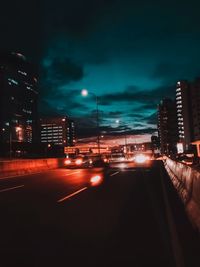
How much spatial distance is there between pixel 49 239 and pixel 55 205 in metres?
4.16

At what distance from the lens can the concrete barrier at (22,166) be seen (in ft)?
90.1

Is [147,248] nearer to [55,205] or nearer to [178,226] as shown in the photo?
[178,226]

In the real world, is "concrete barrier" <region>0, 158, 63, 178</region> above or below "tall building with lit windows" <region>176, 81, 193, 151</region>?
below

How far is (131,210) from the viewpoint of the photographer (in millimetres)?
9922

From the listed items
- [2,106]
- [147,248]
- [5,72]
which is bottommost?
[147,248]

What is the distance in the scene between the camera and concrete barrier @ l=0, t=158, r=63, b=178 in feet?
90.1

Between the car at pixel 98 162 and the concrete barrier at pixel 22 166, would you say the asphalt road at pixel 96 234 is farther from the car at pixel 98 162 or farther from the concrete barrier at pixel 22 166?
the car at pixel 98 162

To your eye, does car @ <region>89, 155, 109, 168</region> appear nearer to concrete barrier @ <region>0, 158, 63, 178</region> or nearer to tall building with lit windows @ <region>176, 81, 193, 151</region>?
concrete barrier @ <region>0, 158, 63, 178</region>

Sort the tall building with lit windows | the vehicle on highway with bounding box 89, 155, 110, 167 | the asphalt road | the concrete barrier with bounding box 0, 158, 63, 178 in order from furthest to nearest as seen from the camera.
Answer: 1. the tall building with lit windows
2. the vehicle on highway with bounding box 89, 155, 110, 167
3. the concrete barrier with bounding box 0, 158, 63, 178
4. the asphalt road

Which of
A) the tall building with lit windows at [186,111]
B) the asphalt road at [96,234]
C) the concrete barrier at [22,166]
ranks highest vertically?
the tall building with lit windows at [186,111]

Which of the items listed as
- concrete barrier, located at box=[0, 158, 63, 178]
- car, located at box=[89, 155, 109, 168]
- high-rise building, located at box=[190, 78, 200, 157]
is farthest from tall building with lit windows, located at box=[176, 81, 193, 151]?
concrete barrier, located at box=[0, 158, 63, 178]

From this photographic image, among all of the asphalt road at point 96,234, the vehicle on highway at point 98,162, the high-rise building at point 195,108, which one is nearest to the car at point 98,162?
the vehicle on highway at point 98,162

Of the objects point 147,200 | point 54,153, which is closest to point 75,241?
point 147,200

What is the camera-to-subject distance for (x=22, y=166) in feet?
103
